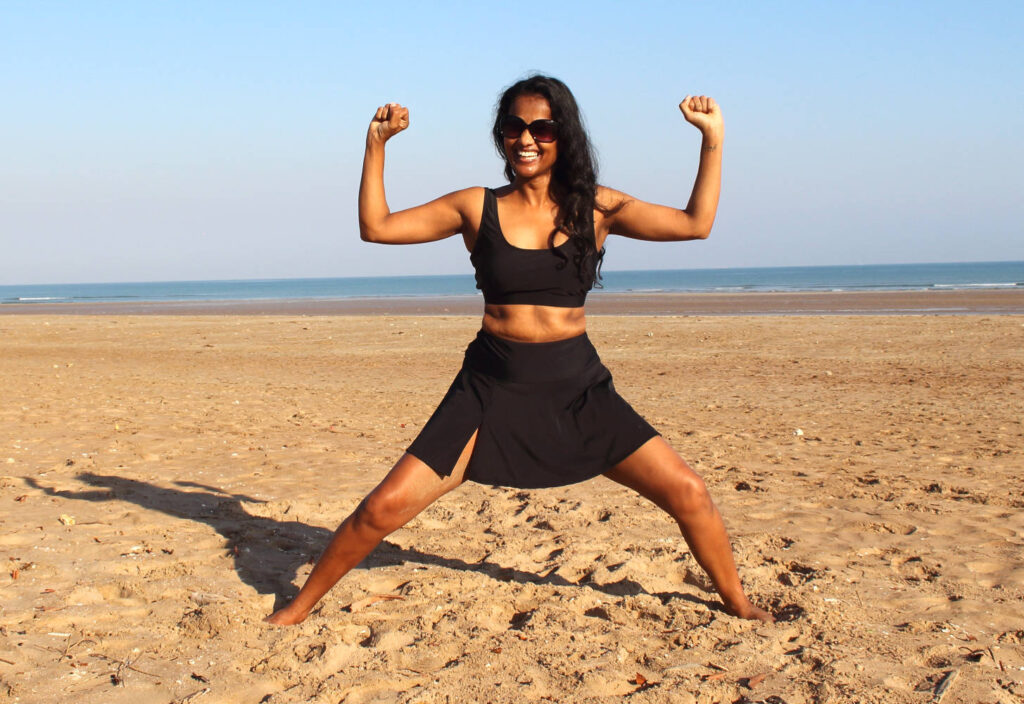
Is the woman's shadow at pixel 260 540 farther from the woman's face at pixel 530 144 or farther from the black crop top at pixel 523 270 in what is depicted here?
the woman's face at pixel 530 144

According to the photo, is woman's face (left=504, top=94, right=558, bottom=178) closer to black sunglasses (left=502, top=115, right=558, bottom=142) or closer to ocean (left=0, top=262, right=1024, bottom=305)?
black sunglasses (left=502, top=115, right=558, bottom=142)

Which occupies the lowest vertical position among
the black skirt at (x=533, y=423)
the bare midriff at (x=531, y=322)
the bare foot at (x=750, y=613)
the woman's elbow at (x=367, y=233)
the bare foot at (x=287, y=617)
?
the bare foot at (x=750, y=613)

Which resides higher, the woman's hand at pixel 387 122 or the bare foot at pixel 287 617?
the woman's hand at pixel 387 122

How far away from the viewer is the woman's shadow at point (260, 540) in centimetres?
415

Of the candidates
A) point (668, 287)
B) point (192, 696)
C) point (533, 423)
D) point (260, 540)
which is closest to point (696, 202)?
point (533, 423)

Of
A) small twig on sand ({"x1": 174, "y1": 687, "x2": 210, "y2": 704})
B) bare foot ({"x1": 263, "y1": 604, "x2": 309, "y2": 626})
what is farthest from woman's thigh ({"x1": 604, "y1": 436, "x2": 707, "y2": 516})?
small twig on sand ({"x1": 174, "y1": 687, "x2": 210, "y2": 704})

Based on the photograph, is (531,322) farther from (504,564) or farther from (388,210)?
(504,564)

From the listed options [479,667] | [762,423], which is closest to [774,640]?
[479,667]

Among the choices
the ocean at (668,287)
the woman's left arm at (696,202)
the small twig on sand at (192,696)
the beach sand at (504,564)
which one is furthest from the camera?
the ocean at (668,287)

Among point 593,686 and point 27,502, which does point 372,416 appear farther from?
point 593,686

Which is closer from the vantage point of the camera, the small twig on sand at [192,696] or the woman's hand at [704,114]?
the small twig on sand at [192,696]

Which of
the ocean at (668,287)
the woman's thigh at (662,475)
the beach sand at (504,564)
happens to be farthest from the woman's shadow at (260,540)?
the ocean at (668,287)

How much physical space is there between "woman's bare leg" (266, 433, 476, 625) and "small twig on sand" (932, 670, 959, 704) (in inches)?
67.5

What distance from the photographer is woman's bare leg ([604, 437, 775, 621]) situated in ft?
11.0
